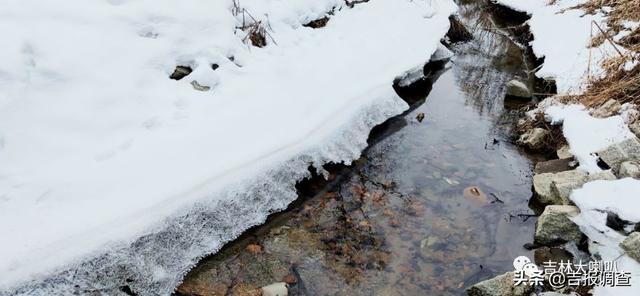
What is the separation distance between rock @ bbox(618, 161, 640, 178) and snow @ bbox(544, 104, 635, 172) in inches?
9.8

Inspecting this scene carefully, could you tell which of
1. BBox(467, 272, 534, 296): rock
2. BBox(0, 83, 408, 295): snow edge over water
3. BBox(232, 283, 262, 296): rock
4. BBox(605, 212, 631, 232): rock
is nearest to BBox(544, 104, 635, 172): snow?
BBox(605, 212, 631, 232): rock

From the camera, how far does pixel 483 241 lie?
4.36 metres

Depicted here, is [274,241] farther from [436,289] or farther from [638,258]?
[638,258]

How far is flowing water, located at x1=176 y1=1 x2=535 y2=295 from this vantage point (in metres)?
3.83

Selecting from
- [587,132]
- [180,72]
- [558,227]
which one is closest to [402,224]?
[558,227]

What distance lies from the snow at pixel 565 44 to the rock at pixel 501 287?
12.6 feet

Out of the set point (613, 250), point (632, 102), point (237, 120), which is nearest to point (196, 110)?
point (237, 120)

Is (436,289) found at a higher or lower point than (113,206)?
lower

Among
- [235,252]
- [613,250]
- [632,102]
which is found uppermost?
[632,102]

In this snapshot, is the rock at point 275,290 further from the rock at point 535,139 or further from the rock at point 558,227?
the rock at point 535,139

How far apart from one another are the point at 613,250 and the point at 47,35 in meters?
5.60

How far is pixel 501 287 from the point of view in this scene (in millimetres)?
3586

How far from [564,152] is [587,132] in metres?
0.34

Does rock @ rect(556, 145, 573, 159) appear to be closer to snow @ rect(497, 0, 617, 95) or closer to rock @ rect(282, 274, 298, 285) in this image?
snow @ rect(497, 0, 617, 95)
